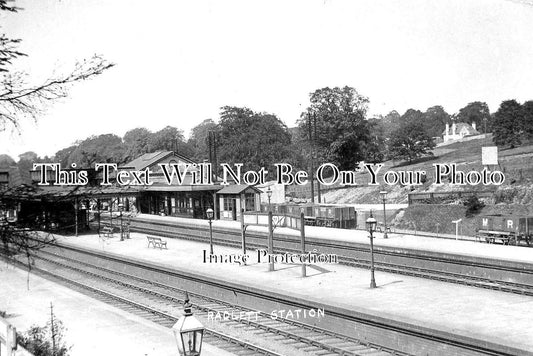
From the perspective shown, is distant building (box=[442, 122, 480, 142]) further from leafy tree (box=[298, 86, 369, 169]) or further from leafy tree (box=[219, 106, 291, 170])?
leafy tree (box=[298, 86, 369, 169])

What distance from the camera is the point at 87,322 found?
18969mm

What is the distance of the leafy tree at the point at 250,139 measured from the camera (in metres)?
71.5

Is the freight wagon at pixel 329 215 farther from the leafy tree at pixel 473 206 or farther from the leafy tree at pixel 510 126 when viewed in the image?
the leafy tree at pixel 510 126

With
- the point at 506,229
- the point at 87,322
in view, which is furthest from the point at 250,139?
the point at 87,322

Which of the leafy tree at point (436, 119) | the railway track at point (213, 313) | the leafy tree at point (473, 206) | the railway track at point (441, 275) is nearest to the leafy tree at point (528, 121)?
the leafy tree at point (473, 206)

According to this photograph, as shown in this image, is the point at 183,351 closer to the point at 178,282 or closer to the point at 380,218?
the point at 178,282

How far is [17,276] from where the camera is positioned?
96.9ft

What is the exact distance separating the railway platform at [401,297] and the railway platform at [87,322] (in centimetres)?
292

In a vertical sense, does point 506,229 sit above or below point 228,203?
below

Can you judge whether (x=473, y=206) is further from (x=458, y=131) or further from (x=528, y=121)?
(x=458, y=131)

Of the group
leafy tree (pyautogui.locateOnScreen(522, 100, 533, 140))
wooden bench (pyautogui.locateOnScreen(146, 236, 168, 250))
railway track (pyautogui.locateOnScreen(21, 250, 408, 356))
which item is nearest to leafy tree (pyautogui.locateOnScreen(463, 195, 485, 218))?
wooden bench (pyautogui.locateOnScreen(146, 236, 168, 250))

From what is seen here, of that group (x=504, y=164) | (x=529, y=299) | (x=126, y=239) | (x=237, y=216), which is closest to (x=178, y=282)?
(x=529, y=299)

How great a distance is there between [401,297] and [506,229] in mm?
13346

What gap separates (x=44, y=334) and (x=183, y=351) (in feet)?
38.1
